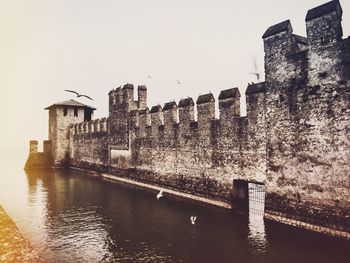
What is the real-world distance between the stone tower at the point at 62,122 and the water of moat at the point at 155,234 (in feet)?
53.4

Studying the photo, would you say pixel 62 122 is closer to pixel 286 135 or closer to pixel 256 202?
pixel 256 202

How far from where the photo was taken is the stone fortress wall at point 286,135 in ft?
27.7

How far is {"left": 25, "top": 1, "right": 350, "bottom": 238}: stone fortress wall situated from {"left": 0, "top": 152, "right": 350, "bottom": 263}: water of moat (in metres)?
0.88

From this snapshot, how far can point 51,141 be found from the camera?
31.9 metres

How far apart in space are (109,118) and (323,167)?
54.5 feet

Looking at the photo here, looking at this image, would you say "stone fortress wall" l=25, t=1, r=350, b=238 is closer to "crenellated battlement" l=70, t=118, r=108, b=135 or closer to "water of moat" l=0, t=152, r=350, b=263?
"water of moat" l=0, t=152, r=350, b=263

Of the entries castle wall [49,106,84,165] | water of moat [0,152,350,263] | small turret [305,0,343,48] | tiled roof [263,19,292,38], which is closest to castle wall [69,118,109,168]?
castle wall [49,106,84,165]

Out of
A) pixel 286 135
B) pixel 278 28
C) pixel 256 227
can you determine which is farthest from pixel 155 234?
pixel 278 28

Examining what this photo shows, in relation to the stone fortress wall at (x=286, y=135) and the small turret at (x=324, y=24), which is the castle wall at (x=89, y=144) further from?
the small turret at (x=324, y=24)

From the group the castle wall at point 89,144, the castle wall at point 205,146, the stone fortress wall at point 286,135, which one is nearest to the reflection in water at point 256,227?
the stone fortress wall at point 286,135

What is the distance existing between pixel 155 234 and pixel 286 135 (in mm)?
5217

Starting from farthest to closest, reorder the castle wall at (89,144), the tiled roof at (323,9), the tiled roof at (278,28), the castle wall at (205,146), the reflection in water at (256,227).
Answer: the castle wall at (89,144), the castle wall at (205,146), the tiled roof at (278,28), the tiled roof at (323,9), the reflection in water at (256,227)

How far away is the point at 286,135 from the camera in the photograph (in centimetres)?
984

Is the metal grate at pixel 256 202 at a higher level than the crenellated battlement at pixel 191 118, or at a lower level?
lower
